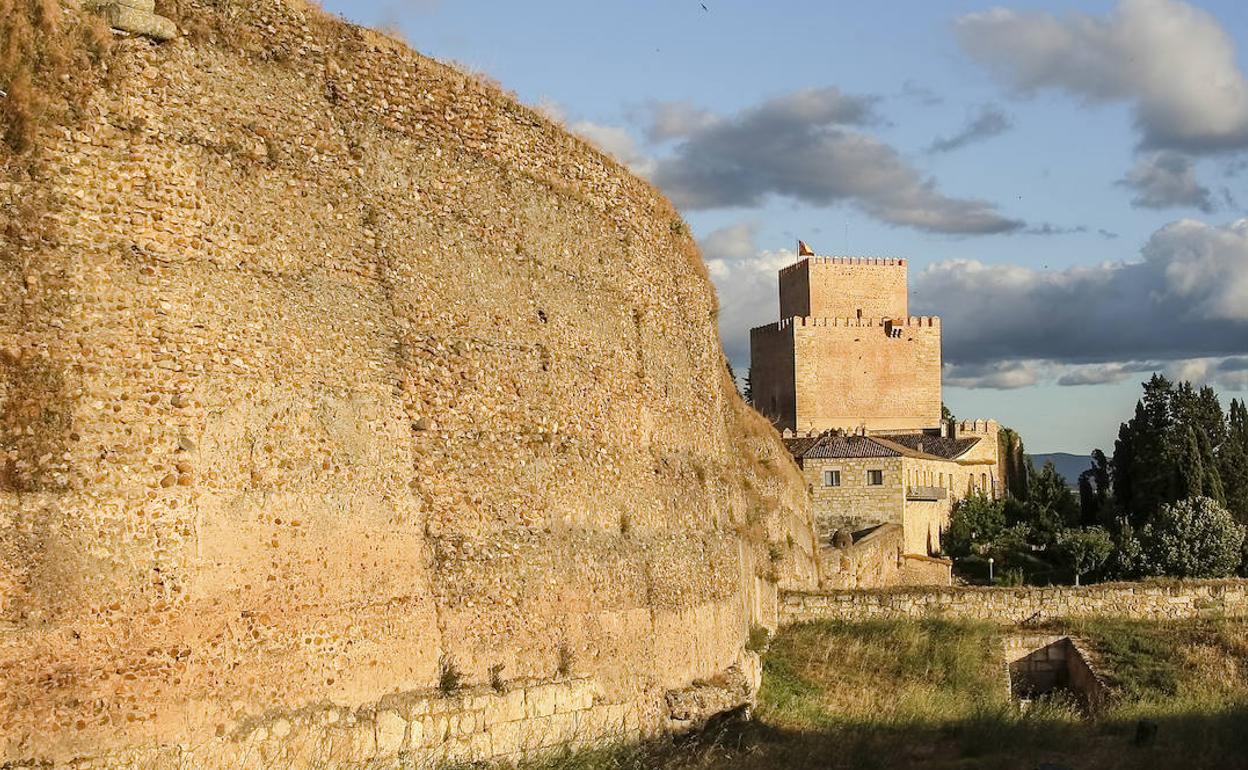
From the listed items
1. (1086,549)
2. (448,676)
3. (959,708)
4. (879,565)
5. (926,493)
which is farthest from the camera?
(926,493)

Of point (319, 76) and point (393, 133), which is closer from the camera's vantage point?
point (319, 76)

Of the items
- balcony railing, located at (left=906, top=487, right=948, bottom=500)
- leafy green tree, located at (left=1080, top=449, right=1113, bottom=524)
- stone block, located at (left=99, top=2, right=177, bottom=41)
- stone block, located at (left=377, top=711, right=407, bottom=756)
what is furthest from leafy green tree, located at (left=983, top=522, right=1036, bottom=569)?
stone block, located at (left=99, top=2, right=177, bottom=41)

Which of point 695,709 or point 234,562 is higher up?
point 234,562

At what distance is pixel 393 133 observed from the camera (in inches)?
534

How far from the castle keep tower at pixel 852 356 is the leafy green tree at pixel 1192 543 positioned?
24.5 m

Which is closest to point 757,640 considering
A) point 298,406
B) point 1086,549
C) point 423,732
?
point 423,732

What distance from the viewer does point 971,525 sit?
53656 millimetres

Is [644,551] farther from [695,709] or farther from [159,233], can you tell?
[159,233]

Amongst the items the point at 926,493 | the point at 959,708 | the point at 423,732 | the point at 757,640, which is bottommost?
the point at 959,708

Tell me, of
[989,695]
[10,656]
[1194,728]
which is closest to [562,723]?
[10,656]

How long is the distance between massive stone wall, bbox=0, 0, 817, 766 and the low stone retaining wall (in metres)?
Result: 14.7

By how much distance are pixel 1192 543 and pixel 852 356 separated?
27965 mm

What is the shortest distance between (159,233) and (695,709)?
9967mm

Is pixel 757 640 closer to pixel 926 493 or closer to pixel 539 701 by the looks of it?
pixel 539 701
